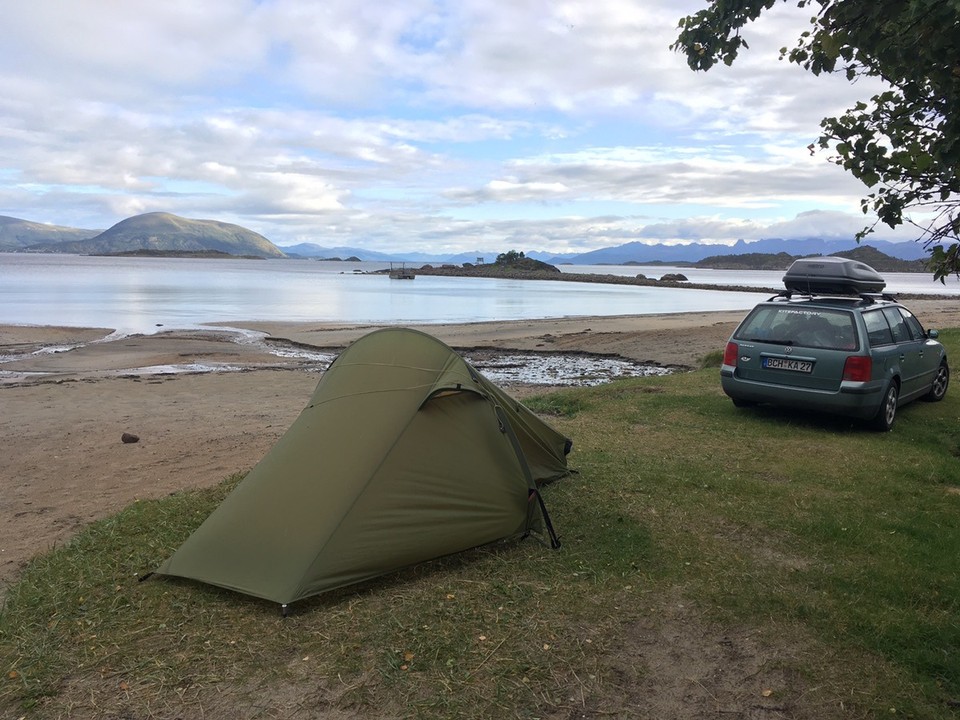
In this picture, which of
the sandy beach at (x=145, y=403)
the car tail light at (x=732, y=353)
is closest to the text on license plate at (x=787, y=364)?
the car tail light at (x=732, y=353)

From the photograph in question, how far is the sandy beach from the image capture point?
316 inches

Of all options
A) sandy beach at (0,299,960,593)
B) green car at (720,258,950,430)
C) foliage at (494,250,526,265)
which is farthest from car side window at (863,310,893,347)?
foliage at (494,250,526,265)

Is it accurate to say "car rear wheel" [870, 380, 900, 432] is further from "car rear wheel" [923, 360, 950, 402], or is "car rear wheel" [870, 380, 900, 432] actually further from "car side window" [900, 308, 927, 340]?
"car rear wheel" [923, 360, 950, 402]

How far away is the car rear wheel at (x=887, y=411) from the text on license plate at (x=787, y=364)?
3.53 ft

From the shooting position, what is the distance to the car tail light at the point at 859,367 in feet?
29.0

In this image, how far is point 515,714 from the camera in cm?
364

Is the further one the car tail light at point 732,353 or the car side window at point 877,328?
the car tail light at point 732,353

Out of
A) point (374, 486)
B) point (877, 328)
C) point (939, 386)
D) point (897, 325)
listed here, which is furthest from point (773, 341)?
point (374, 486)

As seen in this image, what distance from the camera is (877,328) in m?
9.58

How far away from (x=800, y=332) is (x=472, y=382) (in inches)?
216

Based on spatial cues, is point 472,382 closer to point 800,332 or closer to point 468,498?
A: point 468,498

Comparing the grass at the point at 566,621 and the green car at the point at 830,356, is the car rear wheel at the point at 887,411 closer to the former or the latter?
the green car at the point at 830,356

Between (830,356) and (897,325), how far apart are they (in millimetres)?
1987

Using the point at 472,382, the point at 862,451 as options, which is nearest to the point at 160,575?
the point at 472,382
